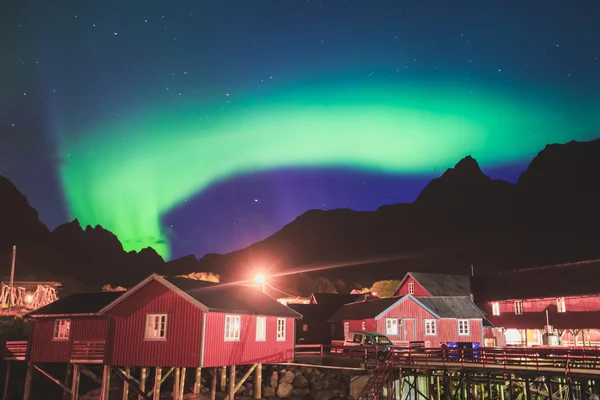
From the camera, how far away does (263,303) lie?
3591 centimetres

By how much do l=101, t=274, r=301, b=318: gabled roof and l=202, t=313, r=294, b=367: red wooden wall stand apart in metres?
0.56

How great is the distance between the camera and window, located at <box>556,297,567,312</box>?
5762 centimetres

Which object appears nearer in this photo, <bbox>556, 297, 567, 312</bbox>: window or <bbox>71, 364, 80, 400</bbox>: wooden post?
<bbox>71, 364, 80, 400</bbox>: wooden post

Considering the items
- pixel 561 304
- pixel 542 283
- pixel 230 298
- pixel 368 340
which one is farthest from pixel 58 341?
pixel 542 283

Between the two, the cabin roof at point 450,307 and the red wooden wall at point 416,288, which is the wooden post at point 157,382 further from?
the red wooden wall at point 416,288

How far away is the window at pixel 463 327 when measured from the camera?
51.2 m

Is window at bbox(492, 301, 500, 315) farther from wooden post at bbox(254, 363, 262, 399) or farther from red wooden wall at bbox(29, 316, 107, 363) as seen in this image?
red wooden wall at bbox(29, 316, 107, 363)

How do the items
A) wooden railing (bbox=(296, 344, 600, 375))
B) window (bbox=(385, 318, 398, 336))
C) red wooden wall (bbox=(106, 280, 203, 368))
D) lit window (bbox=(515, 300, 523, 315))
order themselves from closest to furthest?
wooden railing (bbox=(296, 344, 600, 375)) → red wooden wall (bbox=(106, 280, 203, 368)) → window (bbox=(385, 318, 398, 336)) → lit window (bbox=(515, 300, 523, 315))

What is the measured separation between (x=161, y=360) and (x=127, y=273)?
6422 inches

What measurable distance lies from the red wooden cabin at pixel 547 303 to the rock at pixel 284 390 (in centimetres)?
3375

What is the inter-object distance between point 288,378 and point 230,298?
7.05m

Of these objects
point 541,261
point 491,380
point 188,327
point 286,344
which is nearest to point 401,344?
point 286,344

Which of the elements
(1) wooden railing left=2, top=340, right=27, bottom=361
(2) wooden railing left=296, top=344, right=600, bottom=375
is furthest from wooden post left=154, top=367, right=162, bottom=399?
(2) wooden railing left=296, top=344, right=600, bottom=375

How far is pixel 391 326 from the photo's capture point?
158ft
